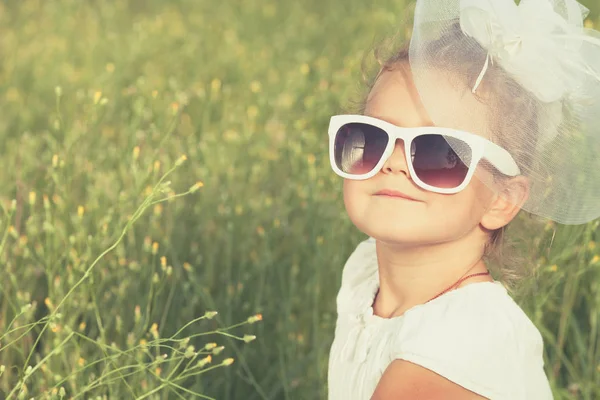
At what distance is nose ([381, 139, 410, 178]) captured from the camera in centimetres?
195

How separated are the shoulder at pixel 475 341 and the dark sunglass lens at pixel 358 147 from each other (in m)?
0.29

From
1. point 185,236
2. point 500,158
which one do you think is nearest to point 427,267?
point 500,158

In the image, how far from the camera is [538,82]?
1.93 m

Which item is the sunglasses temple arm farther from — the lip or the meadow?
the meadow

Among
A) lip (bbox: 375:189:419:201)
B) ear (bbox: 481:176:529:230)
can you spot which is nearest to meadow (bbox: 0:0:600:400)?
ear (bbox: 481:176:529:230)

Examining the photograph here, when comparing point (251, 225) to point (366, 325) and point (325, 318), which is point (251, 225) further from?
point (366, 325)

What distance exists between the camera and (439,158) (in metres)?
1.92

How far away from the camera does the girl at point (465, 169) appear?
1.89 m

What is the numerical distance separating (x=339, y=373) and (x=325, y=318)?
80cm

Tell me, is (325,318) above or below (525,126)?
below

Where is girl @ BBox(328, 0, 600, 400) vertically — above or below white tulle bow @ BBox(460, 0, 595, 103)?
below

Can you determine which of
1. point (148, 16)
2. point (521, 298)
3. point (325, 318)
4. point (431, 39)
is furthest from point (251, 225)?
point (148, 16)

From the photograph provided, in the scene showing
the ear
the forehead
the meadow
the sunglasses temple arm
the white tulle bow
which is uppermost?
the white tulle bow

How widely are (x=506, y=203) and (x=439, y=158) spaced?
208mm
